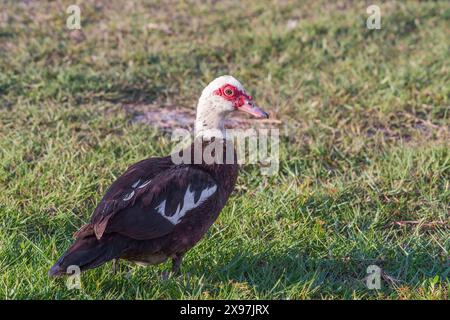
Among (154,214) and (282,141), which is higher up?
(154,214)

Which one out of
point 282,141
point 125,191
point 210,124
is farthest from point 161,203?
point 282,141

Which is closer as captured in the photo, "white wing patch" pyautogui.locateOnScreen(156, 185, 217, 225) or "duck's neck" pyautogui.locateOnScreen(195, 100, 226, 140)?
"white wing patch" pyautogui.locateOnScreen(156, 185, 217, 225)

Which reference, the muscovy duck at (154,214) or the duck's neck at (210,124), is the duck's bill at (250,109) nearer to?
the duck's neck at (210,124)

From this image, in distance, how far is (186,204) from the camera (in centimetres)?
387

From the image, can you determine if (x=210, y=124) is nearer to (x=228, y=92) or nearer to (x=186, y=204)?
(x=228, y=92)

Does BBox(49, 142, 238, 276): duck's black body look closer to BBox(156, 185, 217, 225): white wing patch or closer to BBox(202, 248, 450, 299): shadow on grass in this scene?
BBox(156, 185, 217, 225): white wing patch

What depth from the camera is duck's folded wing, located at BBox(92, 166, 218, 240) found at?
3680 mm

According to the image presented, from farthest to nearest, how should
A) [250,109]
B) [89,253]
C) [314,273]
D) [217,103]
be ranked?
[250,109]
[217,103]
[314,273]
[89,253]

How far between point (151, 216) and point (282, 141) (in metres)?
2.11

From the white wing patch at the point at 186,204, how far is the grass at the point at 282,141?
338 mm

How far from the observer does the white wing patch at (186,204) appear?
3801mm

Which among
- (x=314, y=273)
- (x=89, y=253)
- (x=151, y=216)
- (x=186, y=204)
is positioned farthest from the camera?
(x=314, y=273)

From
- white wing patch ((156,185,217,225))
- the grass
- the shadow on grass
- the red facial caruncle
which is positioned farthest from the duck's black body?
the red facial caruncle

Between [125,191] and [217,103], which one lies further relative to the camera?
[217,103]
